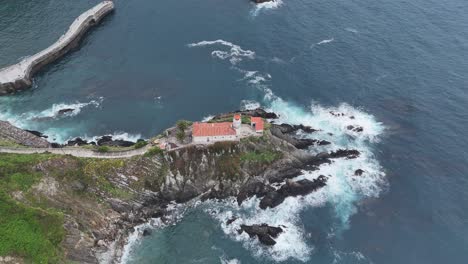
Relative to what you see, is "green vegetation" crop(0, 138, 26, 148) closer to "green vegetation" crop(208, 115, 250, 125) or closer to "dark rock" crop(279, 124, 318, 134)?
"green vegetation" crop(208, 115, 250, 125)

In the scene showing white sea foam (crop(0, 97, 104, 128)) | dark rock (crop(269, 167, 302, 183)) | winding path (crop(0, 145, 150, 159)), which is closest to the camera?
winding path (crop(0, 145, 150, 159))

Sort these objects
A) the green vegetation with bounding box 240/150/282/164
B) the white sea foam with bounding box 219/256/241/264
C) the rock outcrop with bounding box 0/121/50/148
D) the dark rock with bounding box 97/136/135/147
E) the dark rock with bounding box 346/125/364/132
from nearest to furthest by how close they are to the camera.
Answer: the white sea foam with bounding box 219/256/241/264, the green vegetation with bounding box 240/150/282/164, the rock outcrop with bounding box 0/121/50/148, the dark rock with bounding box 97/136/135/147, the dark rock with bounding box 346/125/364/132

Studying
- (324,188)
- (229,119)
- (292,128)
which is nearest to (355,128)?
(292,128)

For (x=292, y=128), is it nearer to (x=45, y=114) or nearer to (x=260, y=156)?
(x=260, y=156)

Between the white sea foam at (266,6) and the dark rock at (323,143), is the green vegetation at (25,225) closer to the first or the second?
the dark rock at (323,143)

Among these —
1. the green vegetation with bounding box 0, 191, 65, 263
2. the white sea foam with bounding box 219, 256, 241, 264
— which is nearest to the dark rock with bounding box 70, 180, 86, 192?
the green vegetation with bounding box 0, 191, 65, 263

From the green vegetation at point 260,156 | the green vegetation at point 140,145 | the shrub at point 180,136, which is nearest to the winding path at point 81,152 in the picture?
the green vegetation at point 140,145

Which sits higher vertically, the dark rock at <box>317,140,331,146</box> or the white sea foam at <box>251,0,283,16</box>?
the white sea foam at <box>251,0,283,16</box>
